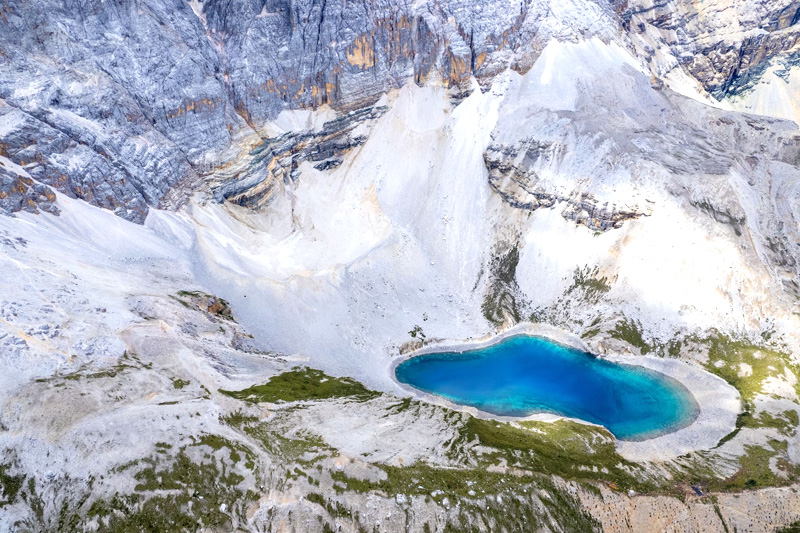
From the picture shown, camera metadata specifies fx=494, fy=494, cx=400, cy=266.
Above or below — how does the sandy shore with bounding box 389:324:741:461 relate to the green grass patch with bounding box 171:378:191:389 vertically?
below

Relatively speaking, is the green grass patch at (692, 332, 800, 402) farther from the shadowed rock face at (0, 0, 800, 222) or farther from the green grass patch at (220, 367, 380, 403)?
the shadowed rock face at (0, 0, 800, 222)

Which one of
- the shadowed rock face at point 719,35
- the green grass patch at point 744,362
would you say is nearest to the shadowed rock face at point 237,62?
the shadowed rock face at point 719,35

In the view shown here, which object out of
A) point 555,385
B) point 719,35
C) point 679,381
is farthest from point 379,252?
point 719,35

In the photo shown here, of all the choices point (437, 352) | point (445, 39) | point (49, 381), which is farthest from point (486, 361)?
point (445, 39)

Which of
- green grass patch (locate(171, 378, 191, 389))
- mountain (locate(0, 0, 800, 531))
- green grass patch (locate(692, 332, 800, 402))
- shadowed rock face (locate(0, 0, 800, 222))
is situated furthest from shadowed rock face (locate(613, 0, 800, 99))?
green grass patch (locate(171, 378, 191, 389))

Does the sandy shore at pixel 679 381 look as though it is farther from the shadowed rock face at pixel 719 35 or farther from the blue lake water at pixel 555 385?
the shadowed rock face at pixel 719 35

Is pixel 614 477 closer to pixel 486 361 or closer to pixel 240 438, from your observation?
pixel 486 361
